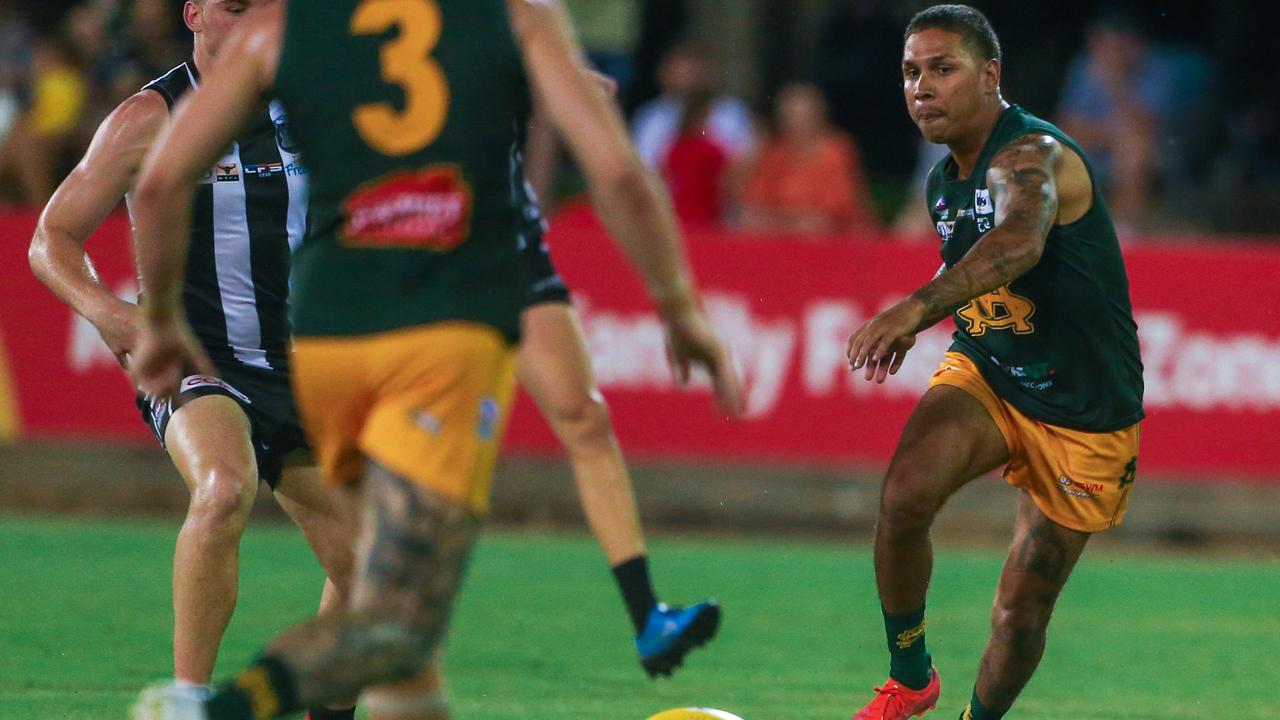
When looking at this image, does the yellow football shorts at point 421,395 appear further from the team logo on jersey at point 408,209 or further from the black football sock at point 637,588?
the black football sock at point 637,588

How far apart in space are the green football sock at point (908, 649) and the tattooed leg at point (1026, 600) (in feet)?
0.72

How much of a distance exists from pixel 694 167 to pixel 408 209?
1057 cm

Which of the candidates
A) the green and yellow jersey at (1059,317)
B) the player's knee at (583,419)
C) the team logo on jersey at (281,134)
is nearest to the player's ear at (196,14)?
the team logo on jersey at (281,134)

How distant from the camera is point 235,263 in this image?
6590mm

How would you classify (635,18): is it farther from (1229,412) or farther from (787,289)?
(1229,412)

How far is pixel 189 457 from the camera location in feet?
19.8

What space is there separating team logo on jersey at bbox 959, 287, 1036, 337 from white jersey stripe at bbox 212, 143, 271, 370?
248cm

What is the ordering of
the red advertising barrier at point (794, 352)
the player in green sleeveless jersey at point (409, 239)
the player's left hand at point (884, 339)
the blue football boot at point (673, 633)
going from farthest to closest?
the red advertising barrier at point (794, 352)
the player's left hand at point (884, 339)
the blue football boot at point (673, 633)
the player in green sleeveless jersey at point (409, 239)

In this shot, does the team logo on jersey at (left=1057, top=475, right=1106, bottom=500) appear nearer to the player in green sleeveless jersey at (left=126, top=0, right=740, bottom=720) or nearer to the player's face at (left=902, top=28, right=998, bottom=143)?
the player's face at (left=902, top=28, right=998, bottom=143)

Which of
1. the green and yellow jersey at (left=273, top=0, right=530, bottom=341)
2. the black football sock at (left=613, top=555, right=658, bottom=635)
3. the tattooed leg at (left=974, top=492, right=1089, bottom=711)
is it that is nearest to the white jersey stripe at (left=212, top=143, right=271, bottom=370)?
the black football sock at (left=613, top=555, right=658, bottom=635)

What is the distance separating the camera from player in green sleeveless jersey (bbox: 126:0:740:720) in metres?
4.23

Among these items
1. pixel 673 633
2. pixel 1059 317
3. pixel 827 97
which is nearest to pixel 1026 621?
→ pixel 1059 317

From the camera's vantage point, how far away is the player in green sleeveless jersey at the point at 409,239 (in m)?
4.23

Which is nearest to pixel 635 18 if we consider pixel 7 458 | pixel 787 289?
pixel 787 289
